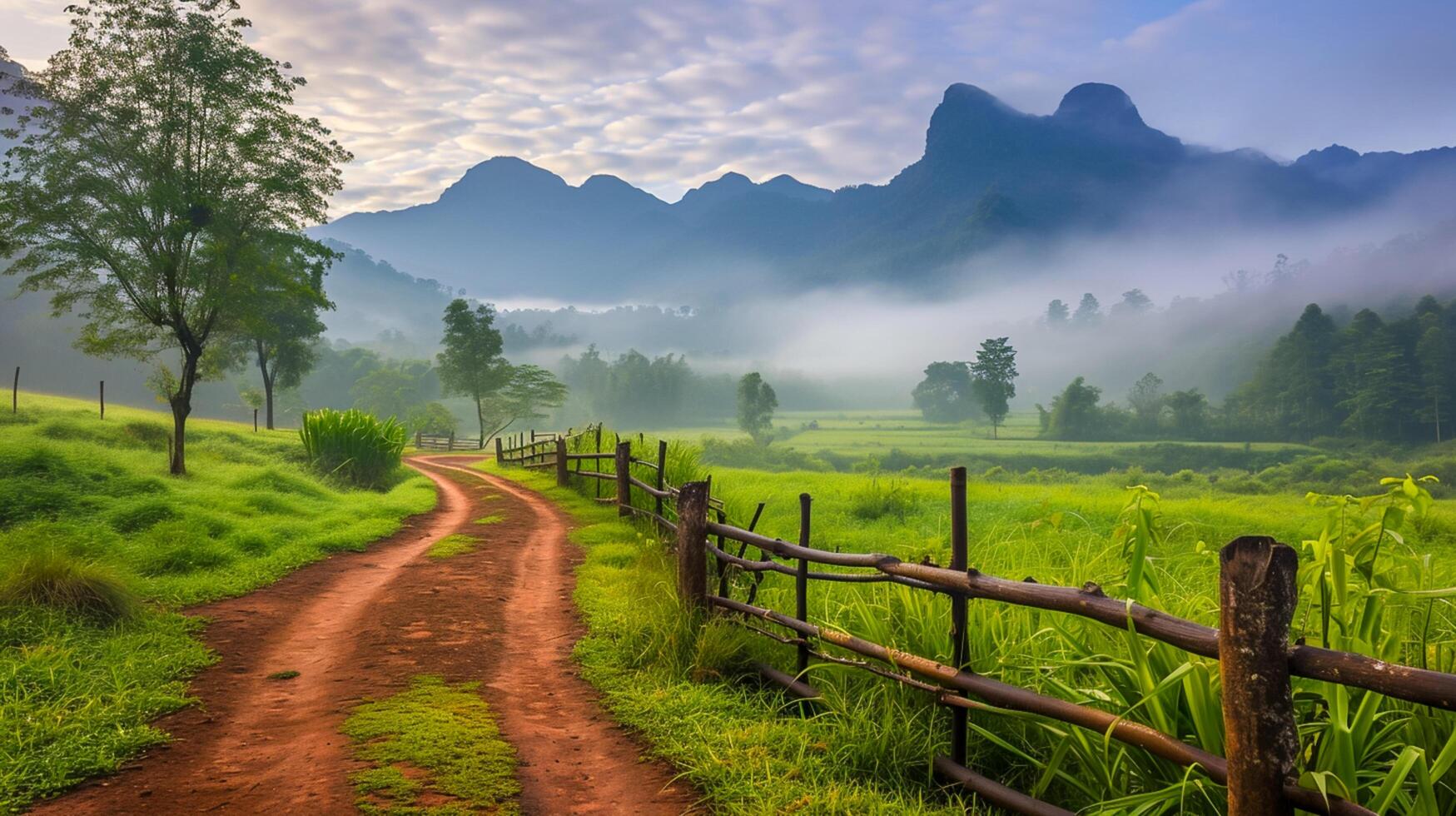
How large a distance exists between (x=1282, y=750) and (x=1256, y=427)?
109 meters

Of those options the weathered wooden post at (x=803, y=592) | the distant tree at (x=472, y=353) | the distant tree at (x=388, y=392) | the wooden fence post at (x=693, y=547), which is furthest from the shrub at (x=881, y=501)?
the distant tree at (x=388, y=392)

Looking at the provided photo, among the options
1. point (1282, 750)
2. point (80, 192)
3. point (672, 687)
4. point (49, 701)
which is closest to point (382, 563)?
Answer: point (49, 701)

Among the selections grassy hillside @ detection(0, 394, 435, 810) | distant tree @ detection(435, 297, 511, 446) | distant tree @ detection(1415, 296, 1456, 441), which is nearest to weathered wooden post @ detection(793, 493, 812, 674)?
grassy hillside @ detection(0, 394, 435, 810)

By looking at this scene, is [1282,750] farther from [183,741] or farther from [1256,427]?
[1256,427]

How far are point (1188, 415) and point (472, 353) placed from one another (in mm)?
92315

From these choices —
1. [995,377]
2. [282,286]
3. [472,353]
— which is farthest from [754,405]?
[282,286]

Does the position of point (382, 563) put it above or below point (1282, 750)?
below

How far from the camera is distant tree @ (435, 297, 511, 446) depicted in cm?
5297

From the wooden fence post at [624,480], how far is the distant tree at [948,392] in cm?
12178

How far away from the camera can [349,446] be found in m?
17.9

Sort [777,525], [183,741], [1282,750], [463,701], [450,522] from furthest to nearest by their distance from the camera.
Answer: [777,525] → [450,522] → [463,701] → [183,741] → [1282,750]

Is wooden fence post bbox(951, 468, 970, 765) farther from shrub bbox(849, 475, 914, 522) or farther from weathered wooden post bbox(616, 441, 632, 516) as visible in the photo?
shrub bbox(849, 475, 914, 522)

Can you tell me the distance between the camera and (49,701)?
4.37m

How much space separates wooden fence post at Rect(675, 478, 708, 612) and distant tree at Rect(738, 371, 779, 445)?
86.3m
